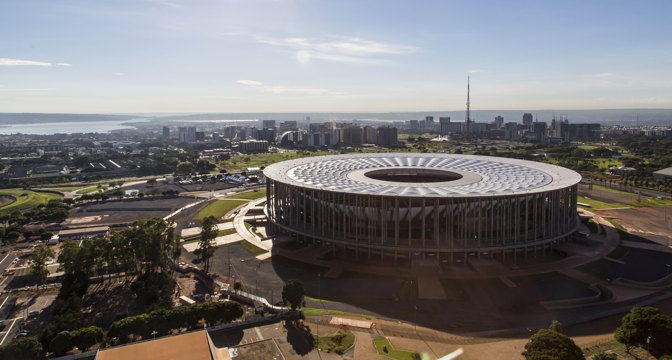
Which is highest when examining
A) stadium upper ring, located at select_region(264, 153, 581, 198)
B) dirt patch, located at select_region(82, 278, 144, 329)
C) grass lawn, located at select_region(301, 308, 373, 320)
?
stadium upper ring, located at select_region(264, 153, 581, 198)

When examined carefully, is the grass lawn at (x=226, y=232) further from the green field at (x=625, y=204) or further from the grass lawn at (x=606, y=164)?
the grass lawn at (x=606, y=164)

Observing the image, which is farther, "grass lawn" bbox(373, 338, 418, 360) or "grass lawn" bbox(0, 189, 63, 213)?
"grass lawn" bbox(0, 189, 63, 213)

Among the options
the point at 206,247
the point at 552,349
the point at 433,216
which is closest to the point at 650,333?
the point at 552,349

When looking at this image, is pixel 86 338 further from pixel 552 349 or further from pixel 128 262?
pixel 552 349

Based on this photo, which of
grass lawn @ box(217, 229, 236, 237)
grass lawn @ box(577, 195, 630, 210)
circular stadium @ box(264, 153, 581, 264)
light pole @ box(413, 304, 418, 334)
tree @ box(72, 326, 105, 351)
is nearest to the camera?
tree @ box(72, 326, 105, 351)

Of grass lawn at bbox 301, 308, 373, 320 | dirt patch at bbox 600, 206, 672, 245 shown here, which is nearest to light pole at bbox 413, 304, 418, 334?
grass lawn at bbox 301, 308, 373, 320

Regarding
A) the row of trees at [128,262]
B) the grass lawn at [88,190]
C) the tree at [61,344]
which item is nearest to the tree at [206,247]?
the row of trees at [128,262]

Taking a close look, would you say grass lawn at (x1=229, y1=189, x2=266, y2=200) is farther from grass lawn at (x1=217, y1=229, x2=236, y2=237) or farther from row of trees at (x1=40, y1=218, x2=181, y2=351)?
row of trees at (x1=40, y1=218, x2=181, y2=351)
